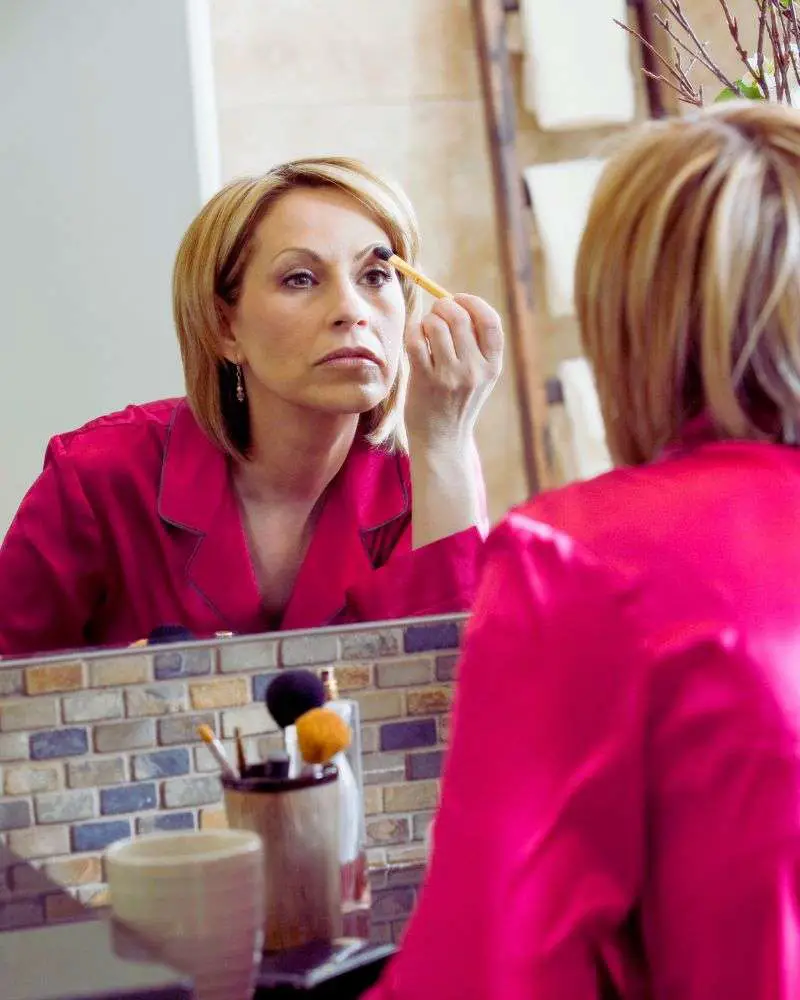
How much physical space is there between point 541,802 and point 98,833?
1.53 feet

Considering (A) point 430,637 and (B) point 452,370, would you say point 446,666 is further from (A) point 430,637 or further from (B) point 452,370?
(B) point 452,370

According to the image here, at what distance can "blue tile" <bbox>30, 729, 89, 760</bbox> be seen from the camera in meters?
0.88

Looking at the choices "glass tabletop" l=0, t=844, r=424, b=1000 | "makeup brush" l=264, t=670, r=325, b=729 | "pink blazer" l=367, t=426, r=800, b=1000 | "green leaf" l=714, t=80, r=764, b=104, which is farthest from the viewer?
"green leaf" l=714, t=80, r=764, b=104

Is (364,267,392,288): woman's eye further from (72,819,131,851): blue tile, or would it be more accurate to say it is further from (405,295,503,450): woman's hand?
(72,819,131,851): blue tile

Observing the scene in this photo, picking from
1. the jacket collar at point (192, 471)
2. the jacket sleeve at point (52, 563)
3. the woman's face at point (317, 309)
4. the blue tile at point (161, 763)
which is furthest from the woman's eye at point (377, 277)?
the blue tile at point (161, 763)

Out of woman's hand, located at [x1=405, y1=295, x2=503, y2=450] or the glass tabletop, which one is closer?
the glass tabletop

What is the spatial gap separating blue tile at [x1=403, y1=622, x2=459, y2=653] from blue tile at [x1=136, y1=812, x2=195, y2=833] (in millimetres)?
194

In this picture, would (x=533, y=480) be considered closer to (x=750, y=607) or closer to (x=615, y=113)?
(x=615, y=113)

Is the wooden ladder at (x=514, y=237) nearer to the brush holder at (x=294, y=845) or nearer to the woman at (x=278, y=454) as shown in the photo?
the woman at (x=278, y=454)

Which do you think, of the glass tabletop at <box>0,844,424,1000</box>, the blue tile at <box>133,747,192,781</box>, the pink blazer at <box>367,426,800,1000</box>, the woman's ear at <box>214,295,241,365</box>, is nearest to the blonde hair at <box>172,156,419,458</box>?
the woman's ear at <box>214,295,241,365</box>

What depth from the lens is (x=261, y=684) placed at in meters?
0.90

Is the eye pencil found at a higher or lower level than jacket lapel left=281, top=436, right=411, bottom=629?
lower

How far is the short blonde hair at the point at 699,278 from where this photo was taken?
544mm

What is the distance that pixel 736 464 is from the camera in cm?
54
